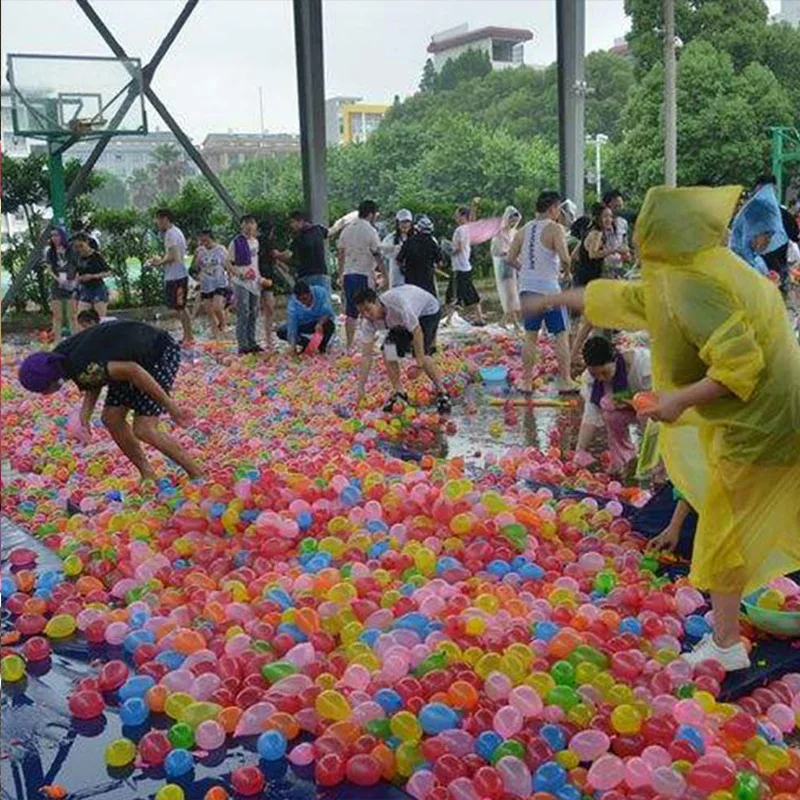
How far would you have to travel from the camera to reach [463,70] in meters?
58.4

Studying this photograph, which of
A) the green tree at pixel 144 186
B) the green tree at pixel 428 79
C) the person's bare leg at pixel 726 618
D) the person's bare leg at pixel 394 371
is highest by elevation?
the green tree at pixel 428 79

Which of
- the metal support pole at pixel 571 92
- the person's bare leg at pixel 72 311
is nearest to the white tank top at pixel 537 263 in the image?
the person's bare leg at pixel 72 311

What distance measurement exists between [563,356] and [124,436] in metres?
3.86

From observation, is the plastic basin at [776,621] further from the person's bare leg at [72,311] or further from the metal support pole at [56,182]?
the metal support pole at [56,182]

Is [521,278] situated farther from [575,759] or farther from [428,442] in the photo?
[575,759]

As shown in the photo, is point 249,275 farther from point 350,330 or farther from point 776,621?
point 776,621

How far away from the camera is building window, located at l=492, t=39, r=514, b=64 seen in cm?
9474

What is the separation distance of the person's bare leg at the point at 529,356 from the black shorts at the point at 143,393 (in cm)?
332

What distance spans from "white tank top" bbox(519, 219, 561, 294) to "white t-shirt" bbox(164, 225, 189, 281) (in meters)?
5.00

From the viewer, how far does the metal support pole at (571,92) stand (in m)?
16.6

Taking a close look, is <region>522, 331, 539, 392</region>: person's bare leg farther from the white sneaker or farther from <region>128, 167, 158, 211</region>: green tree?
<region>128, 167, 158, 211</region>: green tree

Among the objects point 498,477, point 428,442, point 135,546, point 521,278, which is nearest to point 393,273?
point 521,278

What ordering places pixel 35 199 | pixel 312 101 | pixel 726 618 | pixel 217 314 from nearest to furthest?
pixel 726 618, pixel 217 314, pixel 312 101, pixel 35 199

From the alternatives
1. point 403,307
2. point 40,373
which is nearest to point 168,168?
point 403,307
